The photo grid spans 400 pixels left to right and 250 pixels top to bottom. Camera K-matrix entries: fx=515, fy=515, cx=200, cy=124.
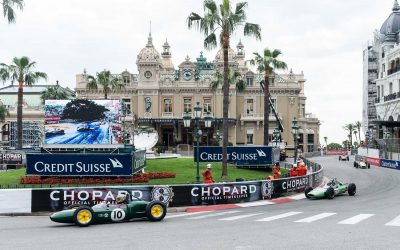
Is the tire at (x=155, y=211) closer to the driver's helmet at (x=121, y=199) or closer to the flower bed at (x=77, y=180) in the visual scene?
the driver's helmet at (x=121, y=199)

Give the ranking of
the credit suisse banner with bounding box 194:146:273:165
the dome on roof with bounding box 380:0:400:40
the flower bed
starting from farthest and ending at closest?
the dome on roof with bounding box 380:0:400:40 < the credit suisse banner with bounding box 194:146:273:165 < the flower bed

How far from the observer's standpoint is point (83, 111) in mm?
33938

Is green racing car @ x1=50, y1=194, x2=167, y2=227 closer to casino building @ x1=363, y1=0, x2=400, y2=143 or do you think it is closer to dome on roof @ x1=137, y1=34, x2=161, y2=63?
casino building @ x1=363, y1=0, x2=400, y2=143

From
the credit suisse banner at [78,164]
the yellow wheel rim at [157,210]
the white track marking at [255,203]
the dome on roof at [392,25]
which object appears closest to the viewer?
the yellow wheel rim at [157,210]

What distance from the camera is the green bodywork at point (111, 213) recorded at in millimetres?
17734

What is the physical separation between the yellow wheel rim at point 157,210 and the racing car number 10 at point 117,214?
114cm

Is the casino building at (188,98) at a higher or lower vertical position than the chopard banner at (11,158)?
higher

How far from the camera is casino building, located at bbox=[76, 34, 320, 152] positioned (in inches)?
3041

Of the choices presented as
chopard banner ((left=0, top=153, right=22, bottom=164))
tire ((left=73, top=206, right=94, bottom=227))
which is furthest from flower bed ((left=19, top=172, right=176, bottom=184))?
chopard banner ((left=0, top=153, right=22, bottom=164))

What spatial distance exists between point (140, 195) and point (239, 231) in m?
7.36

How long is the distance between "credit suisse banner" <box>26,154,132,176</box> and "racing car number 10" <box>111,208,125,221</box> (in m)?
10.1

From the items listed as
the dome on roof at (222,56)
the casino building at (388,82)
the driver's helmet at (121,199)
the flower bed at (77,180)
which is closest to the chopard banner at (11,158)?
the flower bed at (77,180)

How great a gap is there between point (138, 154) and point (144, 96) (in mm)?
47015

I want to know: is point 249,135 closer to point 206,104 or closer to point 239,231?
point 206,104
